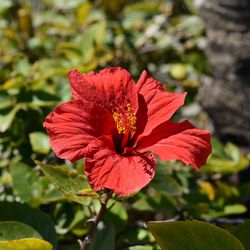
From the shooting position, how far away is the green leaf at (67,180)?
1.30m

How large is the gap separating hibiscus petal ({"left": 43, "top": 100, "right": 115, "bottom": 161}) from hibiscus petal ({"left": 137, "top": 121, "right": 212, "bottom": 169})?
0.11 meters

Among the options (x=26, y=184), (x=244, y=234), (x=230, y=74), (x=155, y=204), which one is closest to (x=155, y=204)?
(x=155, y=204)

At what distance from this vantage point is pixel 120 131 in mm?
1313

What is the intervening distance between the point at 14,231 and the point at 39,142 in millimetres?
538

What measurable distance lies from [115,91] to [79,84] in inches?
3.8

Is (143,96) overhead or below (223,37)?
overhead

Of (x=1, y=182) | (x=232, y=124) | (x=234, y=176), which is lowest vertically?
(x=234, y=176)

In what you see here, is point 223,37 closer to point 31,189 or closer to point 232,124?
point 232,124

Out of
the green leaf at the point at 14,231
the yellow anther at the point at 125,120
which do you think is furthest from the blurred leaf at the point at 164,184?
the green leaf at the point at 14,231

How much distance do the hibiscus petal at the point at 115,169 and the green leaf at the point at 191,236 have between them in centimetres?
10

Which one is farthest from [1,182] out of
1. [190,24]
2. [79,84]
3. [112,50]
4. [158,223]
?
[190,24]

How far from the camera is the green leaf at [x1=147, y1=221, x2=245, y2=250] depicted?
1082 mm

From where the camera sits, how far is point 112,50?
8.66 ft

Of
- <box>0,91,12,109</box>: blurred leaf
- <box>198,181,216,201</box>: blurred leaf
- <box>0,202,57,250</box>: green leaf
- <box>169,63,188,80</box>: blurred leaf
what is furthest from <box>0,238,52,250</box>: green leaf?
<box>169,63,188,80</box>: blurred leaf
